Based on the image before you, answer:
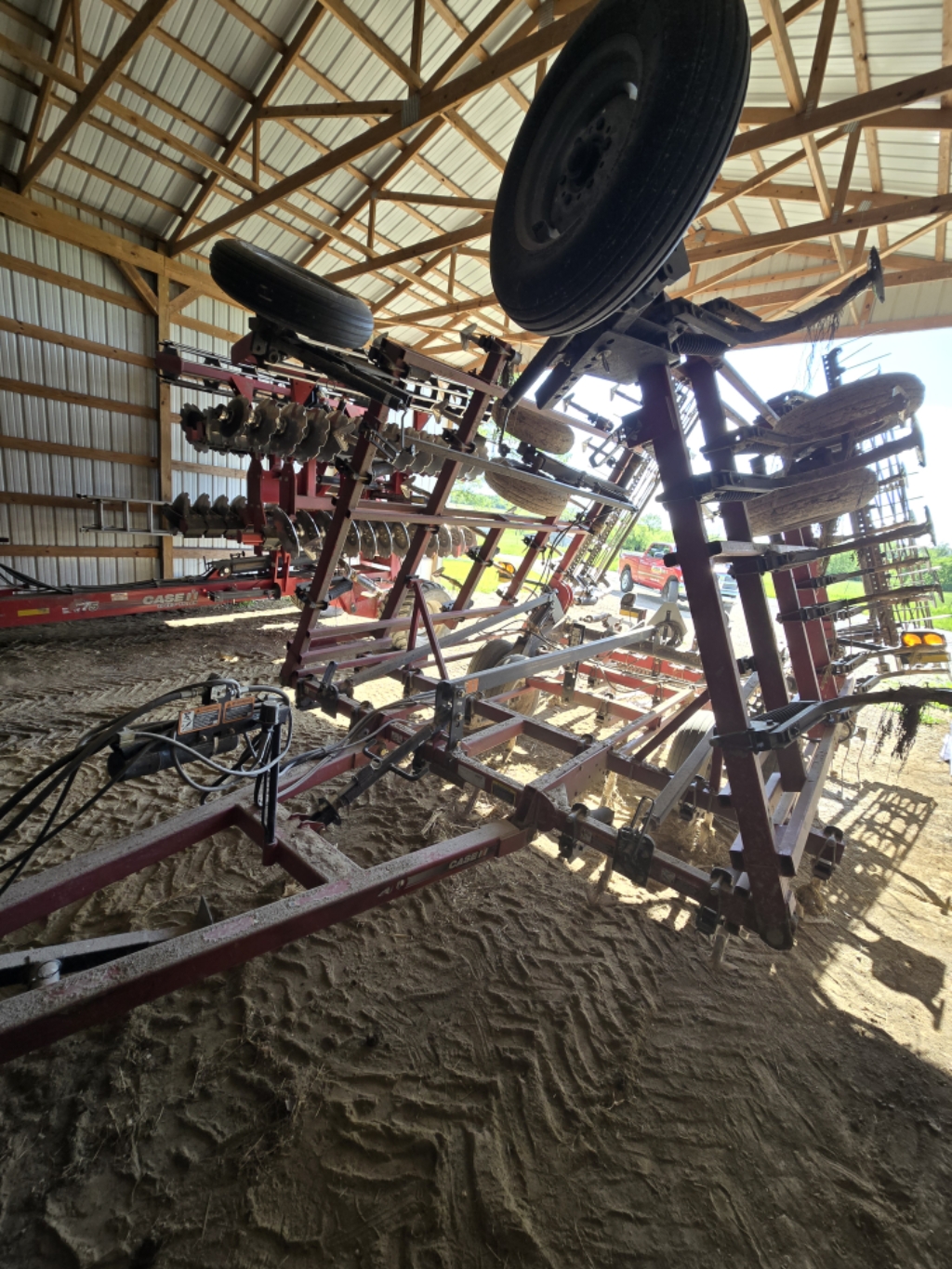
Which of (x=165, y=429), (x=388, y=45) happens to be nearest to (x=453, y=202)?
(x=388, y=45)

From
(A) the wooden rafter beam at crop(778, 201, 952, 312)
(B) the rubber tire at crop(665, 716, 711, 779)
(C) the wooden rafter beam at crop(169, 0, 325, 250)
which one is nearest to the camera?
(B) the rubber tire at crop(665, 716, 711, 779)

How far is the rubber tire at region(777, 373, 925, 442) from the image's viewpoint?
1809 mm

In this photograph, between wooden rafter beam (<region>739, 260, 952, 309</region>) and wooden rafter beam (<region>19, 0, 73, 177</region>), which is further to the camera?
wooden rafter beam (<region>739, 260, 952, 309</region>)

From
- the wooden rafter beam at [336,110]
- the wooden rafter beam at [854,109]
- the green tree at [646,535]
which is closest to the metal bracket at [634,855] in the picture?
the wooden rafter beam at [854,109]

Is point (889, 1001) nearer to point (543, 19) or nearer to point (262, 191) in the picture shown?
point (543, 19)

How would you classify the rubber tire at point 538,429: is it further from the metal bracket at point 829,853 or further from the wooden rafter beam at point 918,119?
the metal bracket at point 829,853

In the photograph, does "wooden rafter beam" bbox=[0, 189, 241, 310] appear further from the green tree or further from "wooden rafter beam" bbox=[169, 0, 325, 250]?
the green tree

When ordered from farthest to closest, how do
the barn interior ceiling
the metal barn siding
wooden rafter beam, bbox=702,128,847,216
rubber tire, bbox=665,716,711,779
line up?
the metal barn siding < wooden rafter beam, bbox=702,128,847,216 < the barn interior ceiling < rubber tire, bbox=665,716,711,779

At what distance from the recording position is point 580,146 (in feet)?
5.71

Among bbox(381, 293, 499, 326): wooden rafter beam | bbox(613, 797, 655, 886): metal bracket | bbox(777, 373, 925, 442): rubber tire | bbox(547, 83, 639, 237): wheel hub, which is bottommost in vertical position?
bbox(613, 797, 655, 886): metal bracket

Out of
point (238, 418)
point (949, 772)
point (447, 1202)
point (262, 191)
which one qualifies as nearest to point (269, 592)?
point (238, 418)

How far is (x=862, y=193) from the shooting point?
22.4 ft

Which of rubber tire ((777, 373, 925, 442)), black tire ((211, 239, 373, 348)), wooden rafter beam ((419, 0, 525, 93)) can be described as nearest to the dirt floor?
rubber tire ((777, 373, 925, 442))

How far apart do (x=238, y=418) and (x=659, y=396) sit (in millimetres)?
4791
